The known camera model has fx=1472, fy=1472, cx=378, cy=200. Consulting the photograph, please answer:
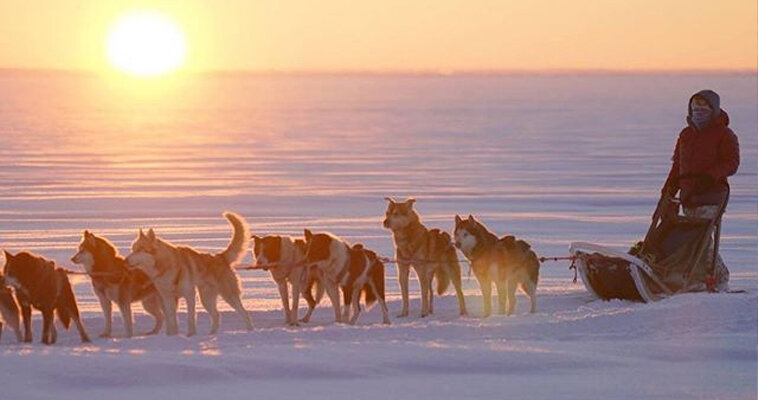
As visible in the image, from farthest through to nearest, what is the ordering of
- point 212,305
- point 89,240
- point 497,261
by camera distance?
point 497,261 < point 212,305 < point 89,240

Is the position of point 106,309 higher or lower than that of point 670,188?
lower

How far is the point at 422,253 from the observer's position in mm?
9383

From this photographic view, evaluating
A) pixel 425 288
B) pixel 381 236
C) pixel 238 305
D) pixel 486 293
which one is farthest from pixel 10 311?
pixel 381 236

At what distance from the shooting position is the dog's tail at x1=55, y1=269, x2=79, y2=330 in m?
8.12

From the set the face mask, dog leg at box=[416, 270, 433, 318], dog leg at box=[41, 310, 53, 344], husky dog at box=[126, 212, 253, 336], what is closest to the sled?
the face mask

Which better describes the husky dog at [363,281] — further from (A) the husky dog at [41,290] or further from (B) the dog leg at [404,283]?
(A) the husky dog at [41,290]

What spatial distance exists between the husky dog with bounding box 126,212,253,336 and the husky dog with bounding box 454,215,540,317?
56.9 inches

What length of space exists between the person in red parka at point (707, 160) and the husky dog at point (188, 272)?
295cm

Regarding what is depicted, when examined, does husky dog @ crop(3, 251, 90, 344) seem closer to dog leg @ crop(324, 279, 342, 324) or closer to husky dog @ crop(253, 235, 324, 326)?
husky dog @ crop(253, 235, 324, 326)

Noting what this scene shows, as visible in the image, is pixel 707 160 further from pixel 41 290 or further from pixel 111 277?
pixel 41 290

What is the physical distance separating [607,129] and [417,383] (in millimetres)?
35562

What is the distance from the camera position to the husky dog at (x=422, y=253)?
931 centimetres

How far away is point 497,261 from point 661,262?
1.12 meters

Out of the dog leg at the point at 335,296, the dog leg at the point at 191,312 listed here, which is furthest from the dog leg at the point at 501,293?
the dog leg at the point at 191,312
